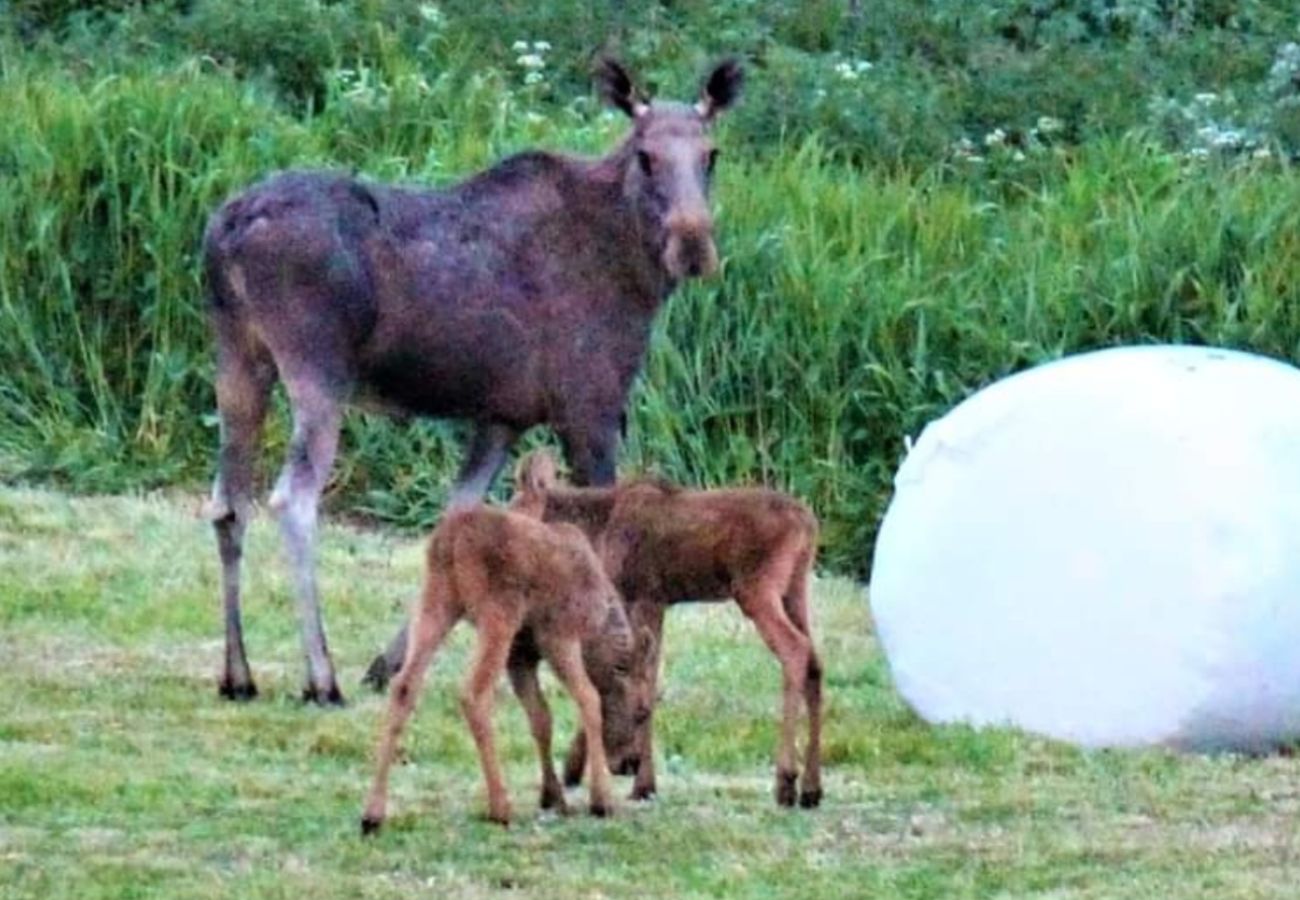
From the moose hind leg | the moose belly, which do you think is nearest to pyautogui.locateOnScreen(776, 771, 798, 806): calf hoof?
the moose belly

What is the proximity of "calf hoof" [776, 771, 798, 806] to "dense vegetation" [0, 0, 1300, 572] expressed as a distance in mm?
5404

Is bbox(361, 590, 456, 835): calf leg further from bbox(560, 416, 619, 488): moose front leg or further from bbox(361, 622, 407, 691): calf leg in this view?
bbox(560, 416, 619, 488): moose front leg

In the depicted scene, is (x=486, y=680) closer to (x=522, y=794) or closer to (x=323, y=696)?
(x=522, y=794)

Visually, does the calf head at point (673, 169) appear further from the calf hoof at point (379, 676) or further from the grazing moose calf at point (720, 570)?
the grazing moose calf at point (720, 570)

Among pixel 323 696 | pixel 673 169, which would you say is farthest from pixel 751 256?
pixel 323 696

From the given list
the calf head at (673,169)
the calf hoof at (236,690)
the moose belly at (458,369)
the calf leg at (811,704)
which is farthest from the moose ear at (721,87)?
the calf leg at (811,704)

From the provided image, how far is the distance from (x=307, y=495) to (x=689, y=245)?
1.41 meters

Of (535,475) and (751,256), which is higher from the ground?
(535,475)

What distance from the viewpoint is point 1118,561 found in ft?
32.3

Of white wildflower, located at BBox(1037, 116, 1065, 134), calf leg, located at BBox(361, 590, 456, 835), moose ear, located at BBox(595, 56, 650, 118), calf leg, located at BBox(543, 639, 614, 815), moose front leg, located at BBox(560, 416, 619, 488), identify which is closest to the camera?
calf leg, located at BBox(361, 590, 456, 835)

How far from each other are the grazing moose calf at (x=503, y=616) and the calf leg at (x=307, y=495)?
2.20 meters

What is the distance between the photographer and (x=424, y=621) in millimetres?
8320

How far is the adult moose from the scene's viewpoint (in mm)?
10789

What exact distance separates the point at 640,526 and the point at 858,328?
6.02m
